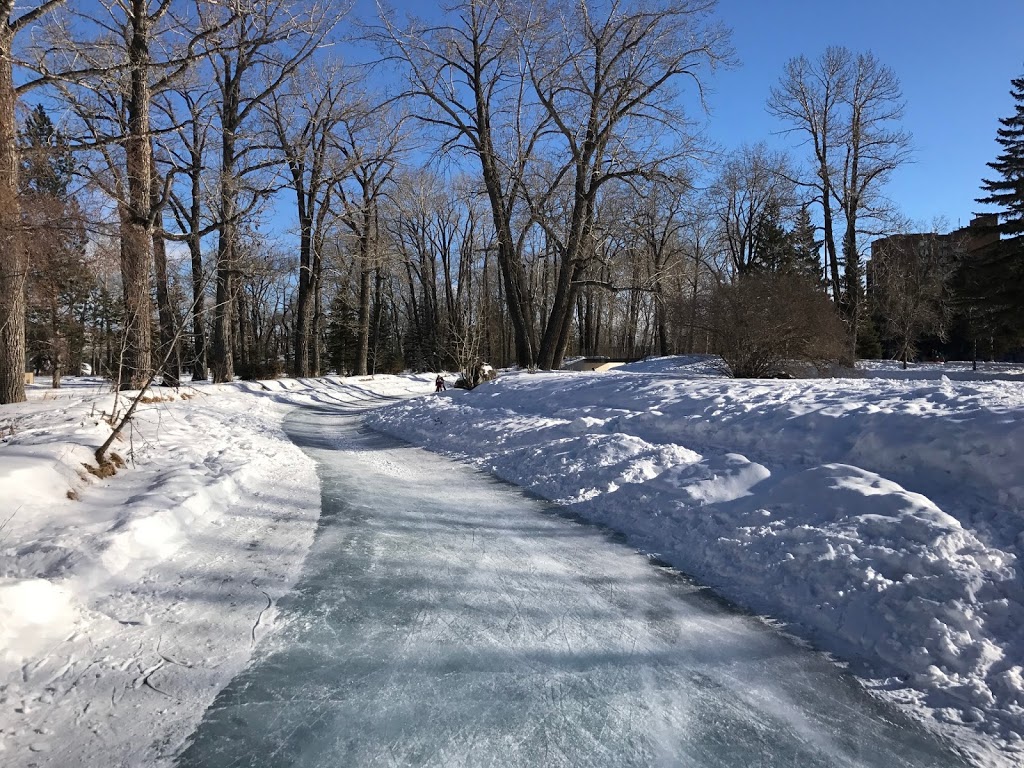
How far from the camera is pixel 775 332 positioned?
46.3ft

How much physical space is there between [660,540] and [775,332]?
34.0 ft

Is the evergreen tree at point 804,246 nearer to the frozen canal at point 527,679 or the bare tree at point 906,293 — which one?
the bare tree at point 906,293

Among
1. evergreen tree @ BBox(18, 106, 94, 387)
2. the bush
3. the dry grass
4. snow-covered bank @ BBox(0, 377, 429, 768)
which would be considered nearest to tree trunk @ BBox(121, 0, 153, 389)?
evergreen tree @ BBox(18, 106, 94, 387)

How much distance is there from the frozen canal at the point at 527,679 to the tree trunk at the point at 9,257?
9979 mm

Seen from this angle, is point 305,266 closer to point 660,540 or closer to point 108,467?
point 108,467

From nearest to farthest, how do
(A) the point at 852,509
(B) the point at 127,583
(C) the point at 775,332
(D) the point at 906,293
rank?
1. (B) the point at 127,583
2. (A) the point at 852,509
3. (C) the point at 775,332
4. (D) the point at 906,293

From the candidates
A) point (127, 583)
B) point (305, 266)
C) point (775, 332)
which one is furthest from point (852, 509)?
point (305, 266)

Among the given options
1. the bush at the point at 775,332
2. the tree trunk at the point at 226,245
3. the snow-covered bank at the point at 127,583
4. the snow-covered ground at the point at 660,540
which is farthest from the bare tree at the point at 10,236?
the bush at the point at 775,332

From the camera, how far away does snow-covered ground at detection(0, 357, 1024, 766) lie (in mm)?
2893

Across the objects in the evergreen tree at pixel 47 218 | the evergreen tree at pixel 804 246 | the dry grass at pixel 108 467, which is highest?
the evergreen tree at pixel 804 246

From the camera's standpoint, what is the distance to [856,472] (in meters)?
5.48

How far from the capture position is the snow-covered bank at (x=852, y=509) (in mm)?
3215

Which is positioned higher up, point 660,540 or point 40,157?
point 40,157

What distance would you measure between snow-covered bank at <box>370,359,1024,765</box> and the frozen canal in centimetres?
42
